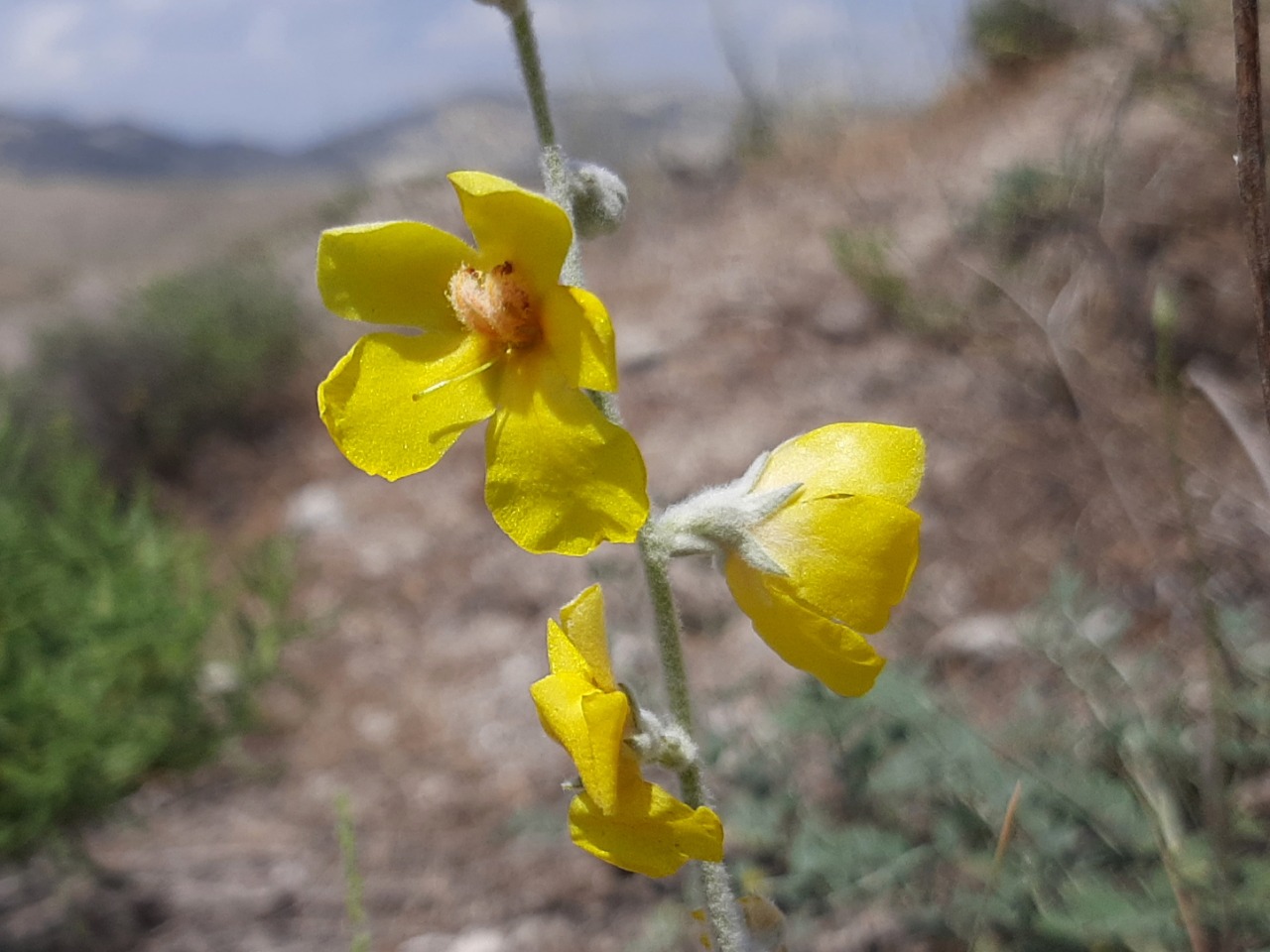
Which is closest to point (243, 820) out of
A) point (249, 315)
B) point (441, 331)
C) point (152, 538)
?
point (152, 538)

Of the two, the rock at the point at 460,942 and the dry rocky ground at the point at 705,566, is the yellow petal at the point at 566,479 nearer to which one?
the dry rocky ground at the point at 705,566

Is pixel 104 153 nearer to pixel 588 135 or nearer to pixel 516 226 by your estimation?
pixel 588 135

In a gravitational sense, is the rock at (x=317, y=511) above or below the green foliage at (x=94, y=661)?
below

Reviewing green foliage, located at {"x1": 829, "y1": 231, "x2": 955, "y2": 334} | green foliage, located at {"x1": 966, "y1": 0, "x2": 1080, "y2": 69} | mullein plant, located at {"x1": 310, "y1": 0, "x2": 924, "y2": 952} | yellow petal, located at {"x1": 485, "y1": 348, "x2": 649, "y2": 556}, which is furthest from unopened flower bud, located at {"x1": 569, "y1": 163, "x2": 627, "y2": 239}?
green foliage, located at {"x1": 966, "y1": 0, "x2": 1080, "y2": 69}

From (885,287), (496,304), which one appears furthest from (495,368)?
(885,287)

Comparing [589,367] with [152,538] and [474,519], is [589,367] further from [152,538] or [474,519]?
[474,519]

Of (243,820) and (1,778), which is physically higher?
(1,778)

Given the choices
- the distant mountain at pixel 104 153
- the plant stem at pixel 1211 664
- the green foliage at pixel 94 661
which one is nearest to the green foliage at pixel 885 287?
the green foliage at pixel 94 661
